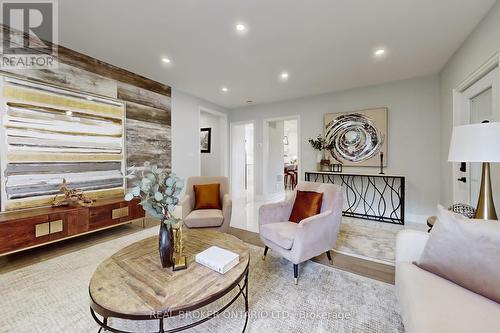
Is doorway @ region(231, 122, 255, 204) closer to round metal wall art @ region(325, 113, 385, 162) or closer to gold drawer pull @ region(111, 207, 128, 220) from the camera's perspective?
round metal wall art @ region(325, 113, 385, 162)

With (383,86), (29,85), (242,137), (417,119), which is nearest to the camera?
(29,85)

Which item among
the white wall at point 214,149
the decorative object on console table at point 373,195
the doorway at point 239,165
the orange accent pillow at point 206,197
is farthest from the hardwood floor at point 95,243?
the white wall at point 214,149

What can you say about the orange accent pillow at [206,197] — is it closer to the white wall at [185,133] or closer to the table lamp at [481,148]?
the white wall at [185,133]

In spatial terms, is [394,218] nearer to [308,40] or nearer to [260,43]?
[308,40]

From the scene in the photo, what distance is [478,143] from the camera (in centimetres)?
143

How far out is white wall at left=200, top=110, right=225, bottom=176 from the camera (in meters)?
5.82

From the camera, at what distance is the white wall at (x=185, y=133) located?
14.0 ft

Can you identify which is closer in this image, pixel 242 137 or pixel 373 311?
pixel 373 311

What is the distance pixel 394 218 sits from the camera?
379cm

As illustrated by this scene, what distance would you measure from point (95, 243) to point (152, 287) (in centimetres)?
226

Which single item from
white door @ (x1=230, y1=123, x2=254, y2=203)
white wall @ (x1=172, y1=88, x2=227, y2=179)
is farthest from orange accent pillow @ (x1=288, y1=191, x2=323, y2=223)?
white door @ (x1=230, y1=123, x2=254, y2=203)

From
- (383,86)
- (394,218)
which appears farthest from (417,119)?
(394,218)

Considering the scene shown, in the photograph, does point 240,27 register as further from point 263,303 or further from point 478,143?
point 263,303

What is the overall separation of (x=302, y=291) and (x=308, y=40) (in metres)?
2.74
